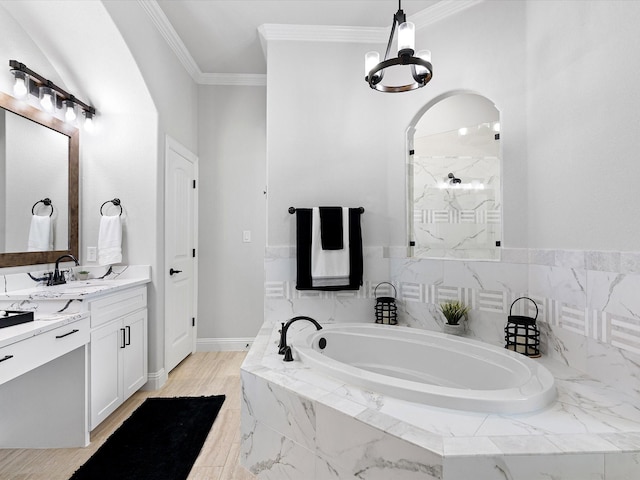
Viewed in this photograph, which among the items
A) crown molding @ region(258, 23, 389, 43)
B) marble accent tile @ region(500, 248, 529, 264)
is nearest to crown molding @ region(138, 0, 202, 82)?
crown molding @ region(258, 23, 389, 43)

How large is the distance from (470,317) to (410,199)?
954 mm

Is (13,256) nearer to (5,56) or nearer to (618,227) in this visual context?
(5,56)

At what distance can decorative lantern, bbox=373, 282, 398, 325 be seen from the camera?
2.48 meters

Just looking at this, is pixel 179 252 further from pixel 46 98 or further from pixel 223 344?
pixel 46 98

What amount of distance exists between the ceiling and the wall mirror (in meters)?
0.73

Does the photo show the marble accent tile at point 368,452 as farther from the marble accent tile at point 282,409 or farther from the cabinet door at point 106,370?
the cabinet door at point 106,370

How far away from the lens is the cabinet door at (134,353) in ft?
7.48

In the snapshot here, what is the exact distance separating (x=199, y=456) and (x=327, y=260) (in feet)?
4.68

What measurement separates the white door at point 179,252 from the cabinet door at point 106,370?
0.58 metres

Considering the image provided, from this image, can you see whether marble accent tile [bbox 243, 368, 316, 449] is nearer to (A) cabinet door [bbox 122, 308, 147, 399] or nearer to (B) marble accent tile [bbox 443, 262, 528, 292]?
(A) cabinet door [bbox 122, 308, 147, 399]

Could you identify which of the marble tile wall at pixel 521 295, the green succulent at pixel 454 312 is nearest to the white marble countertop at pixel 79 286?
the marble tile wall at pixel 521 295

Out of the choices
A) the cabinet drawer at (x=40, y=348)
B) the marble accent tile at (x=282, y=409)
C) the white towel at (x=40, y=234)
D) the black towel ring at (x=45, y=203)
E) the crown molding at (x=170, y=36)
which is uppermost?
the crown molding at (x=170, y=36)

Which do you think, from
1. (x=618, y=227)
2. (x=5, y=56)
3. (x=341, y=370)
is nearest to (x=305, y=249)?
(x=341, y=370)

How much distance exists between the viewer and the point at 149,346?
2.60 m
